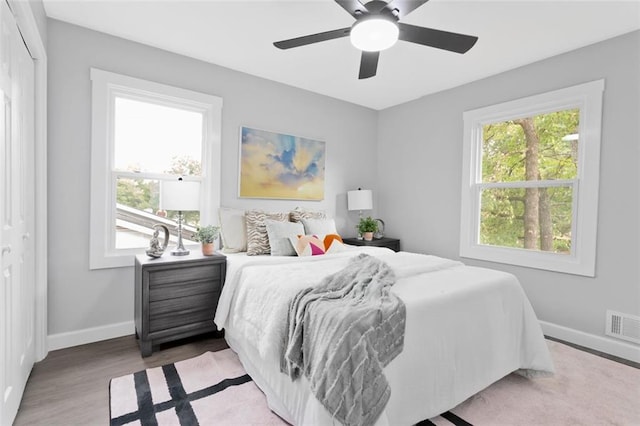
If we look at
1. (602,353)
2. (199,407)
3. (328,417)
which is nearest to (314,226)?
(199,407)

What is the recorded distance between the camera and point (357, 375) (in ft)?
4.51

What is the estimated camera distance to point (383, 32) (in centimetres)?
196

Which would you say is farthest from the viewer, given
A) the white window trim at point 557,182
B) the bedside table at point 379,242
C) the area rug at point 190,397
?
the bedside table at point 379,242

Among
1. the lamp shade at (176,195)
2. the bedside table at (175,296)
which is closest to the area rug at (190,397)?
the bedside table at (175,296)

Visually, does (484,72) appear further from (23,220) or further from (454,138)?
(23,220)

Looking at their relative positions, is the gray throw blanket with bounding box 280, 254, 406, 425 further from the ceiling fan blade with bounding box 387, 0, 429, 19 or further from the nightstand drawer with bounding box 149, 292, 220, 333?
the ceiling fan blade with bounding box 387, 0, 429, 19

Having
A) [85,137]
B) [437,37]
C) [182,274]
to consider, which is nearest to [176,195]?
[182,274]

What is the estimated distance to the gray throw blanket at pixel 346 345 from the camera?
1.37 m

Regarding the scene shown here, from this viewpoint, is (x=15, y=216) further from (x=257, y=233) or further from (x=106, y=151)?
(x=257, y=233)

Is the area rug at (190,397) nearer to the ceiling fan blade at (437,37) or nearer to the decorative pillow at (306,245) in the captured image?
the decorative pillow at (306,245)

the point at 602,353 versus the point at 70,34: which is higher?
the point at 70,34

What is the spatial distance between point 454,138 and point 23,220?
4014mm

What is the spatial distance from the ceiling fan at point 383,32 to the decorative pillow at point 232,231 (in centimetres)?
168

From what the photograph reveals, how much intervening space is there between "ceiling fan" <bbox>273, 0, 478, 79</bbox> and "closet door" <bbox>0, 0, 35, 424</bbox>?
1.47m
